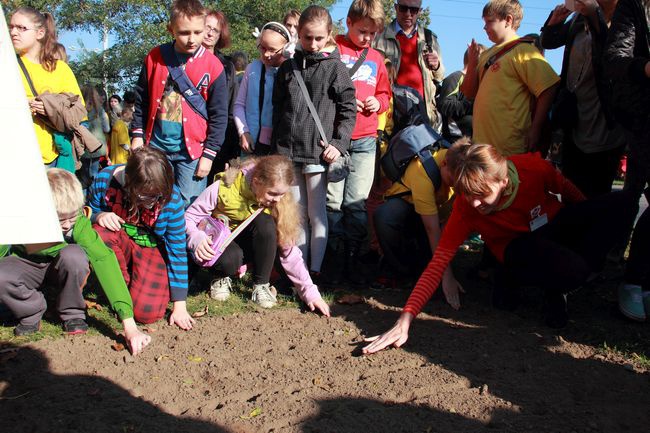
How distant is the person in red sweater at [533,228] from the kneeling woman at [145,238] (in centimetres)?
131

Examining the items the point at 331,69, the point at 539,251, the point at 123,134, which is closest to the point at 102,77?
the point at 123,134

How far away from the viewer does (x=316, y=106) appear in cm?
423

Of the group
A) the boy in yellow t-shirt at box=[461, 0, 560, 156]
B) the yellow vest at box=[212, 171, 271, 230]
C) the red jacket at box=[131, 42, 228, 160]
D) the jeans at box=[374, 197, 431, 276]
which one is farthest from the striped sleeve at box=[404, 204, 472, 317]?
the red jacket at box=[131, 42, 228, 160]

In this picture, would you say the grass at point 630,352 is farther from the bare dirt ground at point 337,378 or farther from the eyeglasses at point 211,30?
the eyeglasses at point 211,30

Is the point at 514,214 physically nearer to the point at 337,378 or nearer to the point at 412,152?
the point at 412,152

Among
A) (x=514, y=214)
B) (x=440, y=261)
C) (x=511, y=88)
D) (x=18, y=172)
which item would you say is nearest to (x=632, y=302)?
(x=514, y=214)

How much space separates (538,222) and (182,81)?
2672 millimetres

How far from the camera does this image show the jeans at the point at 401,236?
14.2 ft

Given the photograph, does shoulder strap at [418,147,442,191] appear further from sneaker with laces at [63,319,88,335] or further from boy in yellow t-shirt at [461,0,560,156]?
sneaker with laces at [63,319,88,335]

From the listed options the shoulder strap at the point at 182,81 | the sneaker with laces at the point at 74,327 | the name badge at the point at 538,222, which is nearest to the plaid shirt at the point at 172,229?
the sneaker with laces at the point at 74,327

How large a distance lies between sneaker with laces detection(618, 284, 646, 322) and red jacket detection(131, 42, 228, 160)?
2966 millimetres

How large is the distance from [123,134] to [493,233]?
20.2 feet

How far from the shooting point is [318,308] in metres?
4.02

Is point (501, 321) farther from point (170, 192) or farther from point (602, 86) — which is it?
point (170, 192)
